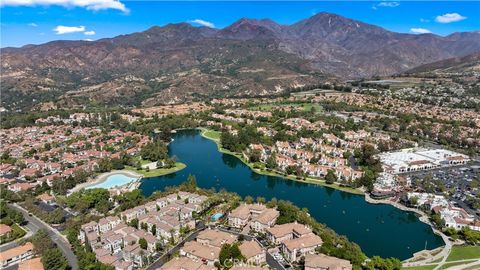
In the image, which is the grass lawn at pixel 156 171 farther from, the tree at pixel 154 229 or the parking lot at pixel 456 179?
the parking lot at pixel 456 179

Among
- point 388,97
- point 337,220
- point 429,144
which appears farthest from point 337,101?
point 337,220

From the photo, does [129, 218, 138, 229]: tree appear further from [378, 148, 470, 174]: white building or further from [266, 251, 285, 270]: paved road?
[378, 148, 470, 174]: white building

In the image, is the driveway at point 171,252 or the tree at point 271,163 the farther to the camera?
the tree at point 271,163

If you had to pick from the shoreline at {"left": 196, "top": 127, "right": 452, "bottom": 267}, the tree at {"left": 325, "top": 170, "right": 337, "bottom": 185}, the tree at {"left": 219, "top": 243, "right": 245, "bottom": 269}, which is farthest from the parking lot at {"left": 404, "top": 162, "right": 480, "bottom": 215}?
the tree at {"left": 219, "top": 243, "right": 245, "bottom": 269}

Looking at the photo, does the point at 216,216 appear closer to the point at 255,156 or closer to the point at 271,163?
the point at 271,163

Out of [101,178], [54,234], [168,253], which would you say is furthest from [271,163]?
[54,234]

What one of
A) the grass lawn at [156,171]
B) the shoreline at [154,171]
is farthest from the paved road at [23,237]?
the grass lawn at [156,171]
